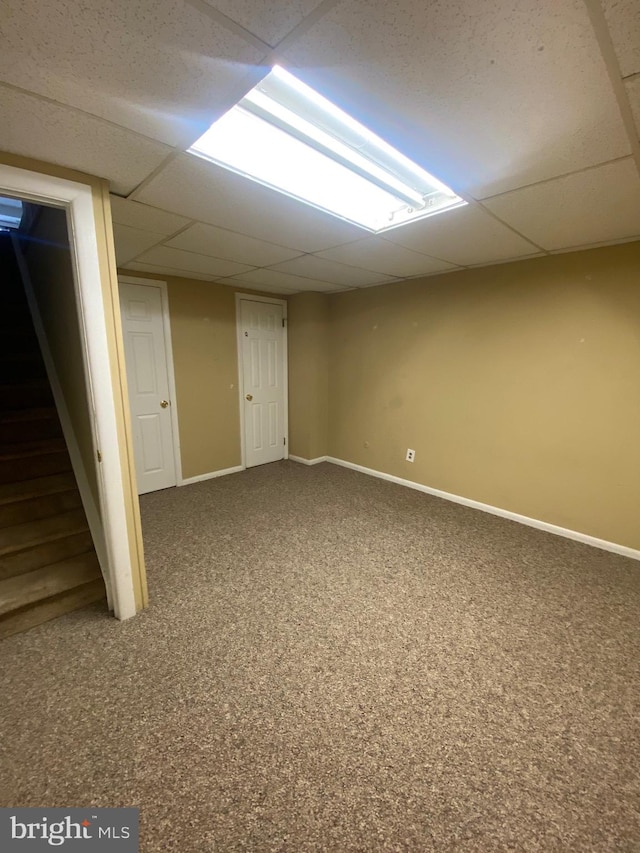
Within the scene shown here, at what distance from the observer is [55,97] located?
1039 mm

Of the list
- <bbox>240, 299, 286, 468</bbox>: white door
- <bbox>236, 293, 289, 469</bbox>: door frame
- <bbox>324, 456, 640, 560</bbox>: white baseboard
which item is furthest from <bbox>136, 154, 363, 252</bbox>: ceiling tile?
<bbox>324, 456, 640, 560</bbox>: white baseboard

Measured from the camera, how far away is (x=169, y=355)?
140 inches

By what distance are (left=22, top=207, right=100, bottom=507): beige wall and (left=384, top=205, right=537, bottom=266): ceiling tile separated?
1844 mm

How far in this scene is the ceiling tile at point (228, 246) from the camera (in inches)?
84.5

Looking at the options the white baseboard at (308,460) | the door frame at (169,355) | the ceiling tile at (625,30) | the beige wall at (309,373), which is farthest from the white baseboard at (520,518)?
the ceiling tile at (625,30)

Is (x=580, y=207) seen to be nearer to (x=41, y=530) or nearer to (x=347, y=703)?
(x=347, y=703)

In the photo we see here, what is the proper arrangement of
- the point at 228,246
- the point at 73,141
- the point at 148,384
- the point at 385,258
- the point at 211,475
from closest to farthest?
the point at 73,141, the point at 228,246, the point at 385,258, the point at 148,384, the point at 211,475

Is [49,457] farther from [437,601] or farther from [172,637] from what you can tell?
[437,601]

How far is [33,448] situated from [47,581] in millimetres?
1079

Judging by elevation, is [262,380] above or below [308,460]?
above

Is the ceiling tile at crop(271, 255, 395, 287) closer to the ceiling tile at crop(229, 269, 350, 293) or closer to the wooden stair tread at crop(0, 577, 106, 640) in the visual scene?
the ceiling tile at crop(229, 269, 350, 293)

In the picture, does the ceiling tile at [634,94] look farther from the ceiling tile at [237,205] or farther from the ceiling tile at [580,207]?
the ceiling tile at [237,205]

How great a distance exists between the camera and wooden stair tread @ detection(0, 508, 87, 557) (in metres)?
2.09

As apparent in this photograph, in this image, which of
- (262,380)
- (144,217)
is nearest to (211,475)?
(262,380)
